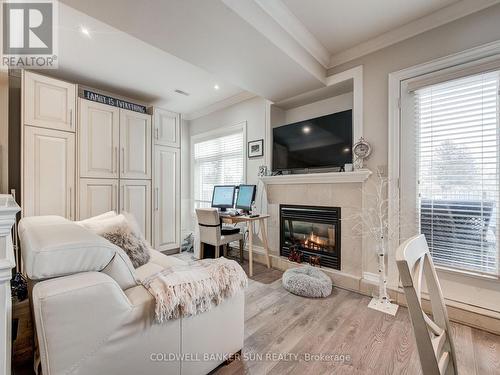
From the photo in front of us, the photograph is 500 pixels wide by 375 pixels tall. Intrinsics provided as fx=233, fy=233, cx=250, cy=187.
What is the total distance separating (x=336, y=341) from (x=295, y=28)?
266 centimetres

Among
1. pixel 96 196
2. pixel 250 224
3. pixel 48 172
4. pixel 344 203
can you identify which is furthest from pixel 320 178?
pixel 48 172

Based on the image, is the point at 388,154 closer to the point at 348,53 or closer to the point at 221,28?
the point at 348,53

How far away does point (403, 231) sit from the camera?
2252 mm

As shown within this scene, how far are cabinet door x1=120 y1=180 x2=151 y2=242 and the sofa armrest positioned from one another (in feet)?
8.70

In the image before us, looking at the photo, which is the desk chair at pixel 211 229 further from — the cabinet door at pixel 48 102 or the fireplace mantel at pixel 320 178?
the cabinet door at pixel 48 102

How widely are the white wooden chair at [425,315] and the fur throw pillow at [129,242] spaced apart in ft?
5.82

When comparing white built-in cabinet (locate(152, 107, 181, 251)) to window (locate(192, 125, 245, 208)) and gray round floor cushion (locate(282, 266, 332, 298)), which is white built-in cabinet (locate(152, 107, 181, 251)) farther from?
gray round floor cushion (locate(282, 266, 332, 298))

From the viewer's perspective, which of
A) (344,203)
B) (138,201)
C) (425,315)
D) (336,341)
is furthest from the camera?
(138,201)

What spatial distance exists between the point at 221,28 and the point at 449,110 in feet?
6.68

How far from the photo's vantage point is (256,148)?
360 cm

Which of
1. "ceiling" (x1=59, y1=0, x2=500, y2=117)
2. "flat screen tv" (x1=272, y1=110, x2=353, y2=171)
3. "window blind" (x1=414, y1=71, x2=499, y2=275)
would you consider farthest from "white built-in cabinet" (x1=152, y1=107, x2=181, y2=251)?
"window blind" (x1=414, y1=71, x2=499, y2=275)

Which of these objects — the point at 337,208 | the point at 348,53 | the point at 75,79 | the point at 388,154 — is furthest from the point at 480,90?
the point at 75,79

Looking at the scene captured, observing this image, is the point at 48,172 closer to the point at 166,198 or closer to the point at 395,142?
the point at 166,198

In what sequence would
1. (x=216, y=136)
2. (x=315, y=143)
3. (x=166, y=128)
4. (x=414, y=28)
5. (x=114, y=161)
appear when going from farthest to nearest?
(x=216, y=136), (x=166, y=128), (x=114, y=161), (x=315, y=143), (x=414, y=28)
